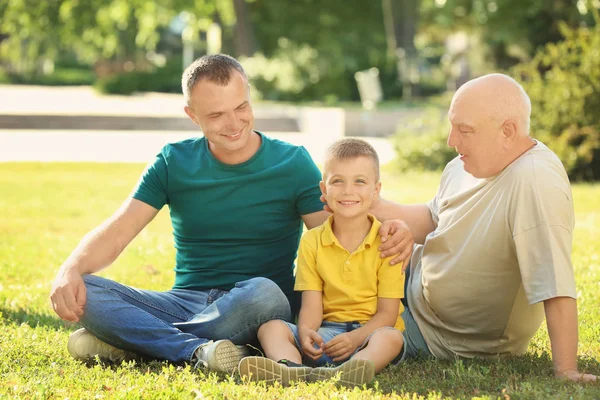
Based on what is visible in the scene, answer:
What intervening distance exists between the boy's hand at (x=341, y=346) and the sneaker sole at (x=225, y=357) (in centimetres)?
46

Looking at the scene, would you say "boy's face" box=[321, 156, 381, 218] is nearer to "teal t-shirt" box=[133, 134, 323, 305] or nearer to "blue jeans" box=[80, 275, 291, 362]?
"teal t-shirt" box=[133, 134, 323, 305]

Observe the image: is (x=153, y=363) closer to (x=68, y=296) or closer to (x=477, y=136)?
(x=68, y=296)

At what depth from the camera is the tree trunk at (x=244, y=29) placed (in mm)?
32469

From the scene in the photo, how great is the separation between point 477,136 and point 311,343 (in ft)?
4.22

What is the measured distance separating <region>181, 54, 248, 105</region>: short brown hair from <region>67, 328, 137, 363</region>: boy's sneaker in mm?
1371

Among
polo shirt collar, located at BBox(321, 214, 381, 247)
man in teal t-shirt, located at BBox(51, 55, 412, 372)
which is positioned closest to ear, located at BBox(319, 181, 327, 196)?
polo shirt collar, located at BBox(321, 214, 381, 247)

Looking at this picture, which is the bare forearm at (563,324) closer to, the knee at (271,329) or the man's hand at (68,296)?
the knee at (271,329)

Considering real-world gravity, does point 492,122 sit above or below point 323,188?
above

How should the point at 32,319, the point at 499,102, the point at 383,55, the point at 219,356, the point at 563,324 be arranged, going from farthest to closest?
the point at 383,55 < the point at 32,319 < the point at 219,356 < the point at 499,102 < the point at 563,324

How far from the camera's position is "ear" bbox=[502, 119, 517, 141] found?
4.02 m

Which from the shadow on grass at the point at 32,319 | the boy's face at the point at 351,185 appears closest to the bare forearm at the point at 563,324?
the boy's face at the point at 351,185

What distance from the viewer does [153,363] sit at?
457cm

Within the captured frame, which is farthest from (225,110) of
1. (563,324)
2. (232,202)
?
(563,324)

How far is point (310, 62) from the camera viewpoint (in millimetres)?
29125
